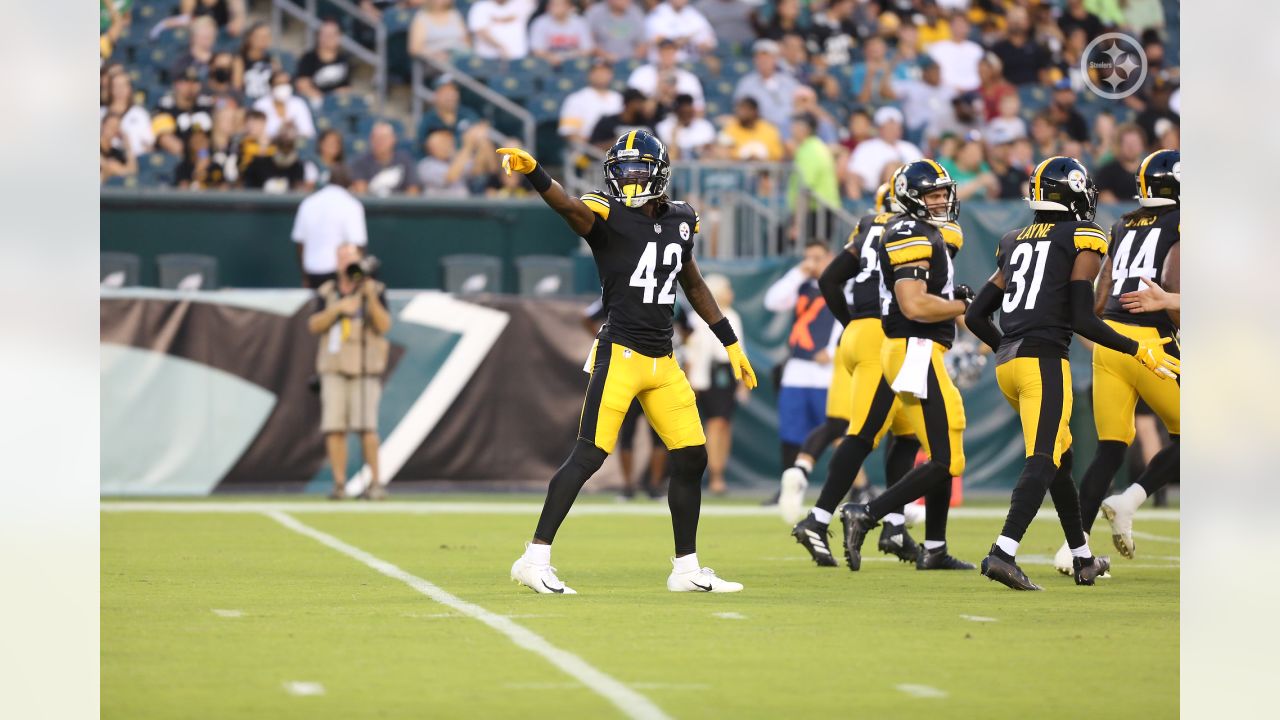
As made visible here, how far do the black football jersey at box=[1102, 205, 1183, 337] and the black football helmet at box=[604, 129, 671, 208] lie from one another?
9.24 ft

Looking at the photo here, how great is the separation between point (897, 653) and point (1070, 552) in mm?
3484

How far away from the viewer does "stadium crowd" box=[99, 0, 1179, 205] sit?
768 inches

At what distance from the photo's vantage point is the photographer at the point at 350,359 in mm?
16984

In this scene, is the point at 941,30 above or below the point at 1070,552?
above

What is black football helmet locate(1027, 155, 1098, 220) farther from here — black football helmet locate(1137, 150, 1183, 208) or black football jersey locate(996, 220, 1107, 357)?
black football helmet locate(1137, 150, 1183, 208)

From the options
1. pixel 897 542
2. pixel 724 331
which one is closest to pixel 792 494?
pixel 897 542

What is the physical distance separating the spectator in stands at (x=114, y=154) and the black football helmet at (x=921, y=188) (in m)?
11.0

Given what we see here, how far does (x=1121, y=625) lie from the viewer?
8023mm

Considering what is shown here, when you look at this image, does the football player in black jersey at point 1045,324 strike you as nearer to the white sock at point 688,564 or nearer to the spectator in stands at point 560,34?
the white sock at point 688,564

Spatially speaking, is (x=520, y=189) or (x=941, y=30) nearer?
(x=520, y=189)
